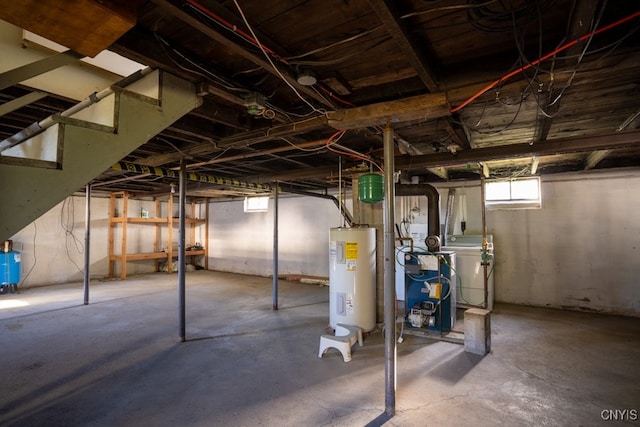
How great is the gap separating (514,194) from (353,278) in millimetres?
3450

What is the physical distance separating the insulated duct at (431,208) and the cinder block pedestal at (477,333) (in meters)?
0.85

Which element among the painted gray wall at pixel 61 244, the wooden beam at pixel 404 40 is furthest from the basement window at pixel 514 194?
the painted gray wall at pixel 61 244

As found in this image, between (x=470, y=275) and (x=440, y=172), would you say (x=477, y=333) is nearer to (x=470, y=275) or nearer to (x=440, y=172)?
(x=470, y=275)


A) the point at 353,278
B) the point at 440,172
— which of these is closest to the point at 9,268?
the point at 353,278

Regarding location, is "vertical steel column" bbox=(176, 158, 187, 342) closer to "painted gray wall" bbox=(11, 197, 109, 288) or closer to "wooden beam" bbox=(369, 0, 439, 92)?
"wooden beam" bbox=(369, 0, 439, 92)

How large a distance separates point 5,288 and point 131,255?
2.17m

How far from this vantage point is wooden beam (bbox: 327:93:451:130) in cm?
205

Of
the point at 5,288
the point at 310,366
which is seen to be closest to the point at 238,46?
the point at 310,366

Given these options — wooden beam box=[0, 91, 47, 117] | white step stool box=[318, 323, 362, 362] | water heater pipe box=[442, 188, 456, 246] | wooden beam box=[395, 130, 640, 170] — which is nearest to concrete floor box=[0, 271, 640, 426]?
white step stool box=[318, 323, 362, 362]

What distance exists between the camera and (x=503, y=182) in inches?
203

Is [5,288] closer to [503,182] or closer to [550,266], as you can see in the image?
[503,182]

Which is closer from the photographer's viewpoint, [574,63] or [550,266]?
[574,63]

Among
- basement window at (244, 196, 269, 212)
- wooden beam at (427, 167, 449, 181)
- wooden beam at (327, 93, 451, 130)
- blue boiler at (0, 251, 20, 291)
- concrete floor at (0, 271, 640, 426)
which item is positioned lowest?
concrete floor at (0, 271, 640, 426)

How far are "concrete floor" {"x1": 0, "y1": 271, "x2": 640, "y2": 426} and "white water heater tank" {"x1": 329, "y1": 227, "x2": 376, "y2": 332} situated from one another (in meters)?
0.31
